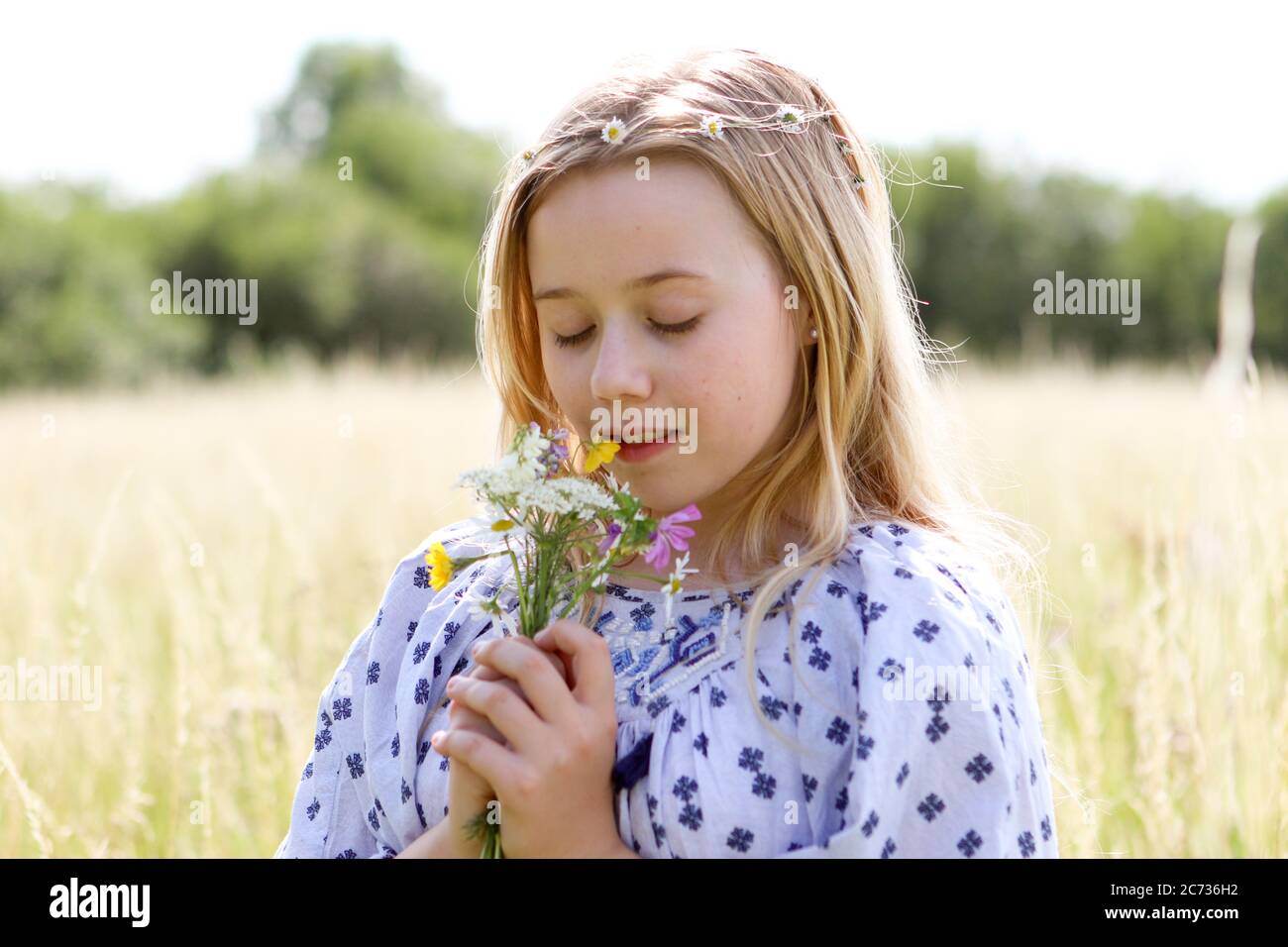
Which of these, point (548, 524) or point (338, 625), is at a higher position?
point (548, 524)

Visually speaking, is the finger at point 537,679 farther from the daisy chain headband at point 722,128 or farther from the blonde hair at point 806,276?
the daisy chain headband at point 722,128

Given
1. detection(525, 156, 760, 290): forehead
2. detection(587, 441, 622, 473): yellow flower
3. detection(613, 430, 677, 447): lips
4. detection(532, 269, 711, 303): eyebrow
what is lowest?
detection(587, 441, 622, 473): yellow flower

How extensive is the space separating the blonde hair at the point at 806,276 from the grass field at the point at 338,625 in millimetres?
481

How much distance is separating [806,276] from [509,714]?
85 centimetres

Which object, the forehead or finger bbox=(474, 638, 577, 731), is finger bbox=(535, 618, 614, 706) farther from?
the forehead

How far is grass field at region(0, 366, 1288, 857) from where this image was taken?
105 inches

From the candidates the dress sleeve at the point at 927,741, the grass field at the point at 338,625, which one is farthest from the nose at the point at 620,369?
the grass field at the point at 338,625

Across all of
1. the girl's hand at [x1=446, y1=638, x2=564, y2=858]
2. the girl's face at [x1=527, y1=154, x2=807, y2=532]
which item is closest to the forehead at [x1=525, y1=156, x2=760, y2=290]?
the girl's face at [x1=527, y1=154, x2=807, y2=532]

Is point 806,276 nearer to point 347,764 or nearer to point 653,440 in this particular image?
point 653,440

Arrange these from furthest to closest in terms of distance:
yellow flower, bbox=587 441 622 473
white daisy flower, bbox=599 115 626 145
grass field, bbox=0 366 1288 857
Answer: grass field, bbox=0 366 1288 857 < white daisy flower, bbox=599 115 626 145 < yellow flower, bbox=587 441 622 473

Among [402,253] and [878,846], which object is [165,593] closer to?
[878,846]

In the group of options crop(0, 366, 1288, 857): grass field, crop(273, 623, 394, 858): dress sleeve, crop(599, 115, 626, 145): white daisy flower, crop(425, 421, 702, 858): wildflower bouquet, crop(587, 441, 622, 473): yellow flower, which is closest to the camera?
crop(425, 421, 702, 858): wildflower bouquet

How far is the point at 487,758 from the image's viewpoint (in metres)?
1.52

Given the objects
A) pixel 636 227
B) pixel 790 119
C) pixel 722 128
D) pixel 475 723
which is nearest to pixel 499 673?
pixel 475 723
